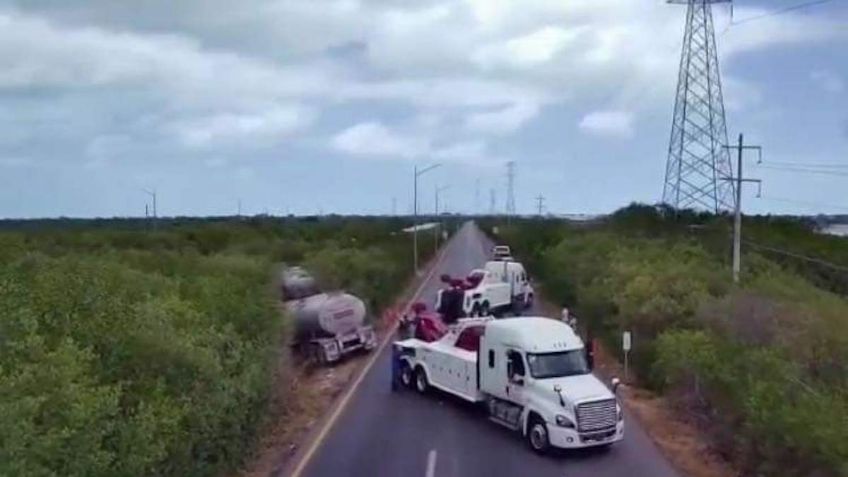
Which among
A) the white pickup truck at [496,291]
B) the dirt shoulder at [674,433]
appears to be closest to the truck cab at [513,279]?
the white pickup truck at [496,291]

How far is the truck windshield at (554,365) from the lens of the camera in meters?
25.6

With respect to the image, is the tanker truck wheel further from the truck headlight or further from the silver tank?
the truck headlight

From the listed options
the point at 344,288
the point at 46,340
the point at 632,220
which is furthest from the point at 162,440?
the point at 632,220

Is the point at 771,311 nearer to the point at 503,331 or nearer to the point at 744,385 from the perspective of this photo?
the point at 744,385

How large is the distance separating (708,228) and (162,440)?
55.5m

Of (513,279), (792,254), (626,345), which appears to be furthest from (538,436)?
(792,254)

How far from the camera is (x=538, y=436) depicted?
81.7 ft

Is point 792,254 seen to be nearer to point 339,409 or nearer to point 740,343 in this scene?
point 339,409

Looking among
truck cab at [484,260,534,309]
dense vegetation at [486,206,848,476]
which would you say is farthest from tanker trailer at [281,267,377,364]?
truck cab at [484,260,534,309]

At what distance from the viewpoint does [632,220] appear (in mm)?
79938

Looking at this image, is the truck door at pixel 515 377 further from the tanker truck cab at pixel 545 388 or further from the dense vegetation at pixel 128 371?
the dense vegetation at pixel 128 371

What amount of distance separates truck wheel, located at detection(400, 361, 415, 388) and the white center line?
8.35 m

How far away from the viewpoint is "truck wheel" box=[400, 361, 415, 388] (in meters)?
33.2

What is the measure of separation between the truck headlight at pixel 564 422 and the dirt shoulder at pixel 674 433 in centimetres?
246
